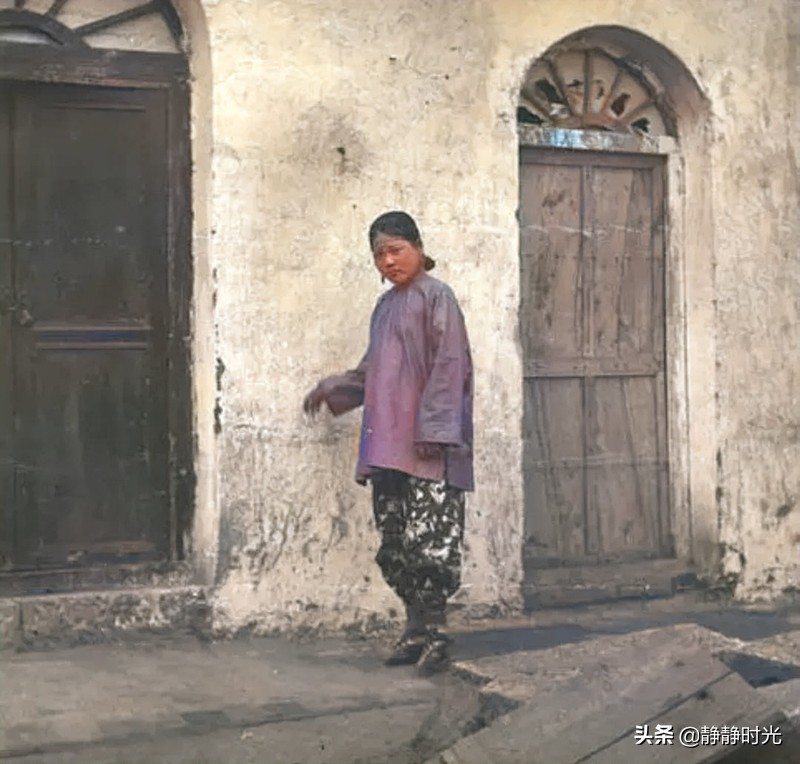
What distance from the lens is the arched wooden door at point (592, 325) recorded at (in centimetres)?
740

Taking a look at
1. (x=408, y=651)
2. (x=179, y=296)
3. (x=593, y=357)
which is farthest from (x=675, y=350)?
(x=179, y=296)

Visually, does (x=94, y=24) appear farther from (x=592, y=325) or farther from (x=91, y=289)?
(x=592, y=325)

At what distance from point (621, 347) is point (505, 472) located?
113cm

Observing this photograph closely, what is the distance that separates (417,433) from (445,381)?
24 centimetres

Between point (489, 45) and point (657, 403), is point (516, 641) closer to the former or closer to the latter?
point (657, 403)

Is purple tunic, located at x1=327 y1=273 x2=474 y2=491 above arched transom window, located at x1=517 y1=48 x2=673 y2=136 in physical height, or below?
below

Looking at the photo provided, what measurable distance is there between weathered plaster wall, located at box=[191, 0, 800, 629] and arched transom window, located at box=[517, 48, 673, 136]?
32cm

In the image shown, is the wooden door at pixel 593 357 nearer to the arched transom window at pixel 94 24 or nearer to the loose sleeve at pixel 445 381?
the loose sleeve at pixel 445 381

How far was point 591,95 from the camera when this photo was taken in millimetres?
7566

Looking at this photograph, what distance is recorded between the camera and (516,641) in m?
6.57

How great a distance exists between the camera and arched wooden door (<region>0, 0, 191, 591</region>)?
252 inches

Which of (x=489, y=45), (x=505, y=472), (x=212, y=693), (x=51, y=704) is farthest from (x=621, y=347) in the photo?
(x=51, y=704)

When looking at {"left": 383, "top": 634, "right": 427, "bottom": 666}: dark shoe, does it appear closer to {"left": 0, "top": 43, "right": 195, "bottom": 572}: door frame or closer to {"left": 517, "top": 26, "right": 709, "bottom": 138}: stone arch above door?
{"left": 0, "top": 43, "right": 195, "bottom": 572}: door frame

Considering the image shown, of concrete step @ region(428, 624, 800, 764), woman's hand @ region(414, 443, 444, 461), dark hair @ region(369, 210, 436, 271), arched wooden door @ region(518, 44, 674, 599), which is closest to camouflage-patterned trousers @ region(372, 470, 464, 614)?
woman's hand @ region(414, 443, 444, 461)
